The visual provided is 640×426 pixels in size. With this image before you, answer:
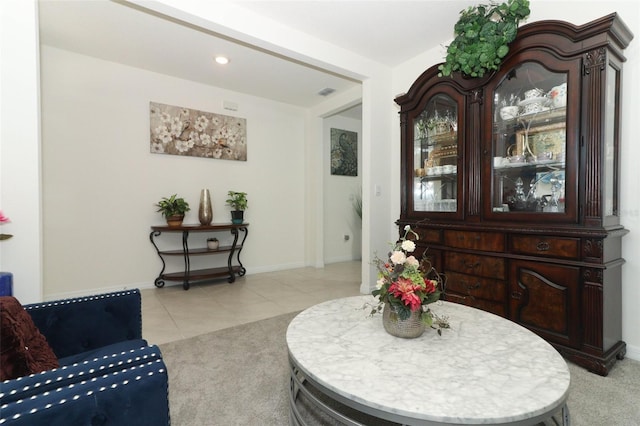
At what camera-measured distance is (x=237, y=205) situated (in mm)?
4355

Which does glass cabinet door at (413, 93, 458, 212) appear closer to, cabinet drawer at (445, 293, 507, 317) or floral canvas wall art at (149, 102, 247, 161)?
cabinet drawer at (445, 293, 507, 317)

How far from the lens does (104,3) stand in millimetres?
2510

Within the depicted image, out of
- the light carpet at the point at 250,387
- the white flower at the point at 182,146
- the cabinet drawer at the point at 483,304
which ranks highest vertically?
the white flower at the point at 182,146

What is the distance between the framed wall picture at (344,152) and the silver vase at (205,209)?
237cm

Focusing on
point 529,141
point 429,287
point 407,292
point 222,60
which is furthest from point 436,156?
point 222,60

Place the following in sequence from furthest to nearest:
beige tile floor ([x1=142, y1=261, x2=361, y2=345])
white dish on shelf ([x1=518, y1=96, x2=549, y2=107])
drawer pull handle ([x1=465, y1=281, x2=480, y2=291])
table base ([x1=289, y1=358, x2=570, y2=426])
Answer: beige tile floor ([x1=142, y1=261, x2=361, y2=345]) < drawer pull handle ([x1=465, y1=281, x2=480, y2=291]) < white dish on shelf ([x1=518, y1=96, x2=549, y2=107]) < table base ([x1=289, y1=358, x2=570, y2=426])

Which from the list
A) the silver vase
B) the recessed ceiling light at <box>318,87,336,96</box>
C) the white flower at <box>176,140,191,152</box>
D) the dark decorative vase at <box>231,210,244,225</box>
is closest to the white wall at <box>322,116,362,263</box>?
the recessed ceiling light at <box>318,87,336,96</box>

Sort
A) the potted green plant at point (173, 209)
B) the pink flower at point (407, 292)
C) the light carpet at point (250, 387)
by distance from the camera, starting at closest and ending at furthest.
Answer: the pink flower at point (407, 292) → the light carpet at point (250, 387) → the potted green plant at point (173, 209)

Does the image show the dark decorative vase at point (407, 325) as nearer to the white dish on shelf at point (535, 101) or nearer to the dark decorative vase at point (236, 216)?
the white dish on shelf at point (535, 101)

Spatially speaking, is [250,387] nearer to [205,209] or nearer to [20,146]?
[20,146]

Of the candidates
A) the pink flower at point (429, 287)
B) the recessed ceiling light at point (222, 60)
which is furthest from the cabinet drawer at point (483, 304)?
the recessed ceiling light at point (222, 60)

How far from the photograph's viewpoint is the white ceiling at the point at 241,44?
2.57m

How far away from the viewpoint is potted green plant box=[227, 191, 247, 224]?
169 inches

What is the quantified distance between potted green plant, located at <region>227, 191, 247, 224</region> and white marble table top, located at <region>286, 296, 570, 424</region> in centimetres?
299
